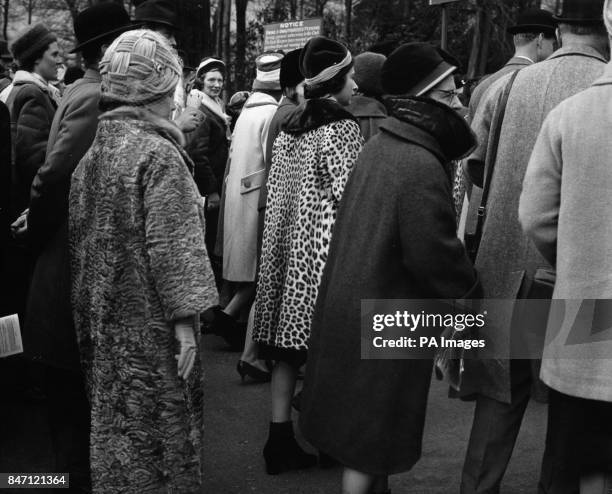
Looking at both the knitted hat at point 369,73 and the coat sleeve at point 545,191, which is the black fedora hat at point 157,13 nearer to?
the knitted hat at point 369,73

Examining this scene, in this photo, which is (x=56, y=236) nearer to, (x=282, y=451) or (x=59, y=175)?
(x=59, y=175)

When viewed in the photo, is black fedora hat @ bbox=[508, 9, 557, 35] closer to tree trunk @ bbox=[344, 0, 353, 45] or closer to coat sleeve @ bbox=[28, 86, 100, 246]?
coat sleeve @ bbox=[28, 86, 100, 246]

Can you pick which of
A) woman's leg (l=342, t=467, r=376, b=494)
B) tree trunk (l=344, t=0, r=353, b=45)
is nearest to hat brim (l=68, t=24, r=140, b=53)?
woman's leg (l=342, t=467, r=376, b=494)

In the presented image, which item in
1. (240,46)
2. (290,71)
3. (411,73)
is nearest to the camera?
(411,73)

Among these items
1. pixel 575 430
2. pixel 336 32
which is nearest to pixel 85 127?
pixel 575 430

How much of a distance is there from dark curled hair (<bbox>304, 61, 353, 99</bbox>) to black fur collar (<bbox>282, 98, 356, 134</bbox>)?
33 millimetres

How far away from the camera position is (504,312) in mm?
3535

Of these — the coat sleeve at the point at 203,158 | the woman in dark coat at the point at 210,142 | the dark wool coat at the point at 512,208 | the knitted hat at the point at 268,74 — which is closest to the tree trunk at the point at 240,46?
the woman in dark coat at the point at 210,142

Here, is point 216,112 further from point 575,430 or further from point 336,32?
point 336,32

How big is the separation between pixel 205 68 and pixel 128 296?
5309 millimetres

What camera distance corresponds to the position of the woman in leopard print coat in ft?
13.9

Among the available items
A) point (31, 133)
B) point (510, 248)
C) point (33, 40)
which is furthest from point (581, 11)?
point (33, 40)

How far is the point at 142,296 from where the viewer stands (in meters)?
3.11

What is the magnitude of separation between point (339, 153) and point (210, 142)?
3.50 metres
